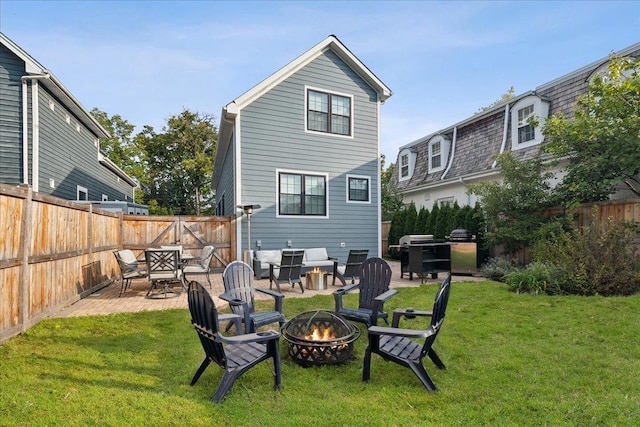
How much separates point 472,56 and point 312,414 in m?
13.6

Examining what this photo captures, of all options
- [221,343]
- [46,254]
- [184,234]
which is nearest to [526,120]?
[184,234]

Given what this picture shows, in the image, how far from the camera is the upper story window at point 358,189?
1202 centimetres

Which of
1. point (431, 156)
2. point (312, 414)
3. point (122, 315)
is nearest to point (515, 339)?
point (312, 414)

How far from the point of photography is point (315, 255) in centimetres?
1070

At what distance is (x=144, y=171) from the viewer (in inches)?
1154

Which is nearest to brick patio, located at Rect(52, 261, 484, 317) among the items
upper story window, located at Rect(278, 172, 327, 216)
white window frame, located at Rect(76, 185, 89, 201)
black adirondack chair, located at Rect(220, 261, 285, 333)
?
black adirondack chair, located at Rect(220, 261, 285, 333)

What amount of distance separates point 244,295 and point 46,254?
10.6 feet

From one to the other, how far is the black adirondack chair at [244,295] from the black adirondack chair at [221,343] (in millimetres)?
846

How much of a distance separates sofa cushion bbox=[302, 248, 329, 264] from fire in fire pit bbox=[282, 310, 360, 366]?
6448 millimetres

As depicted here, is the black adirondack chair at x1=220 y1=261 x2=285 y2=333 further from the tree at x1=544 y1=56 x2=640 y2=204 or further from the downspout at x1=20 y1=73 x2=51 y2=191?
the downspout at x1=20 y1=73 x2=51 y2=191

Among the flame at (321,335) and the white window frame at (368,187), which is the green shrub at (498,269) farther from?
the flame at (321,335)

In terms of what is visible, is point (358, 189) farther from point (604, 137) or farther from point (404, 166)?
point (404, 166)

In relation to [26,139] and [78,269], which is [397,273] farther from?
[26,139]

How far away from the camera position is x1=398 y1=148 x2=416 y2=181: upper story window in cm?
1811
